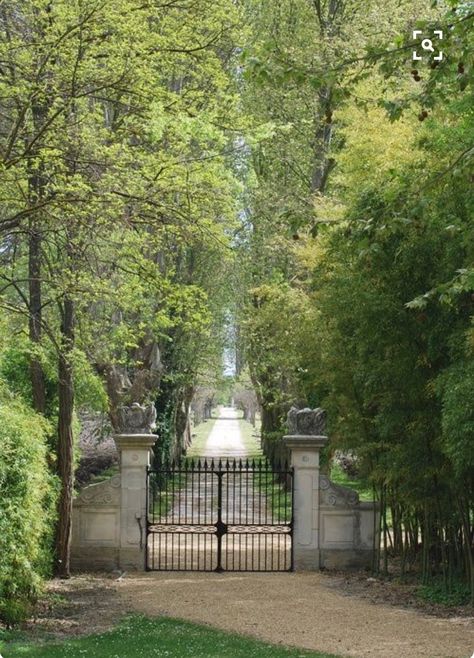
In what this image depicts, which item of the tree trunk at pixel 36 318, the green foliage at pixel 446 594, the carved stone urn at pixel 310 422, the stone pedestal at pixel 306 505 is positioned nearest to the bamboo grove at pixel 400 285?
the green foliage at pixel 446 594

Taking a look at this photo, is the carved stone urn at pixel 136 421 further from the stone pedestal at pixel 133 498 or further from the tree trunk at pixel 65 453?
the tree trunk at pixel 65 453

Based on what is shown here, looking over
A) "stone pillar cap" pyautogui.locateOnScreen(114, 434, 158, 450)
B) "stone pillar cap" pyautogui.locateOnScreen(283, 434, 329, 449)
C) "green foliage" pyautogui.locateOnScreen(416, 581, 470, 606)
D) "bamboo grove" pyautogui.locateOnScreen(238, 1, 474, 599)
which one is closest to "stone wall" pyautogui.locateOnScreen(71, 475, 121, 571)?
"stone pillar cap" pyautogui.locateOnScreen(114, 434, 158, 450)

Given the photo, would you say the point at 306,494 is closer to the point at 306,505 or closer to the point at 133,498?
the point at 306,505

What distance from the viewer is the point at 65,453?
16031mm

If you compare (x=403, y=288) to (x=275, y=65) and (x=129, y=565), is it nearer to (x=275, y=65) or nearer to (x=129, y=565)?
(x=275, y=65)

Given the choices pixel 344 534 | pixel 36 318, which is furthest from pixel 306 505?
pixel 36 318

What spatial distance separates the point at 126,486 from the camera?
17641 millimetres

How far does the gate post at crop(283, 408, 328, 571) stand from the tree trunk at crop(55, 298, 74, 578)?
379 centimetres

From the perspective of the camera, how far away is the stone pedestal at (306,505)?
17625 mm

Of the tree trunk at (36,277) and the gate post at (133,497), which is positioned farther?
the gate post at (133,497)

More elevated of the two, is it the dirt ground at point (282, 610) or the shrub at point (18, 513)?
the shrub at point (18, 513)

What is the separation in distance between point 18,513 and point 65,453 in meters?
4.46

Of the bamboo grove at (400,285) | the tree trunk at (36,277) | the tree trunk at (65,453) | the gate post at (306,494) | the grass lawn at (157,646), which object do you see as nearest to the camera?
the bamboo grove at (400,285)

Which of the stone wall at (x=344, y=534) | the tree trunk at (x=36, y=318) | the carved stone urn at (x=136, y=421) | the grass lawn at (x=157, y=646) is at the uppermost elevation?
the tree trunk at (x=36, y=318)
